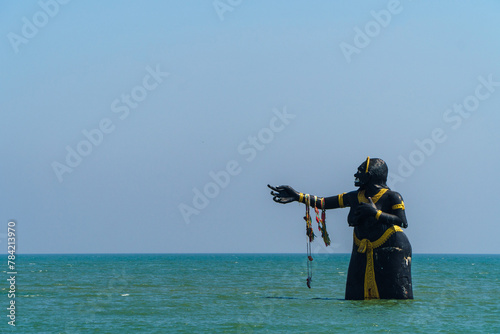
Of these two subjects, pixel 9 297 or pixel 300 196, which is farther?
pixel 9 297

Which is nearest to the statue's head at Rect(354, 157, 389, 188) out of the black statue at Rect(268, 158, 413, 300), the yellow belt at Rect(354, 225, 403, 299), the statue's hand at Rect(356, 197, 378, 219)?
the black statue at Rect(268, 158, 413, 300)

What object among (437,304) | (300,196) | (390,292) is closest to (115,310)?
(300,196)

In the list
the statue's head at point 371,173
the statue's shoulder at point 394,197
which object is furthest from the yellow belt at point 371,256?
the statue's head at point 371,173

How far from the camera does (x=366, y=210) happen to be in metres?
17.4

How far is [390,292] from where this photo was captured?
17.7 meters

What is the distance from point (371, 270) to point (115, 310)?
5.79 meters

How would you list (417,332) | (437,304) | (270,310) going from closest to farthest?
(417,332) < (270,310) < (437,304)

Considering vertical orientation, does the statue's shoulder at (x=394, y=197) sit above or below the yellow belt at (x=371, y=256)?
above

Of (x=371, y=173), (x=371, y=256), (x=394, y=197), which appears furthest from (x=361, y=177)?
(x=371, y=256)

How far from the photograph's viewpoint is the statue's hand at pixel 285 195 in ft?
61.5

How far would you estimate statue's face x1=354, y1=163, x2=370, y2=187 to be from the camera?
17908 mm

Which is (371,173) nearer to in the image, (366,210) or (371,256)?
(366,210)

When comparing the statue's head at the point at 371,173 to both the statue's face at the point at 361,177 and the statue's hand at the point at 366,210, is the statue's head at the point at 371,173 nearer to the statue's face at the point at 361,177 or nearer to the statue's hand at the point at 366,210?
the statue's face at the point at 361,177

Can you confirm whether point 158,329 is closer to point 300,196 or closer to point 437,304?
point 300,196
